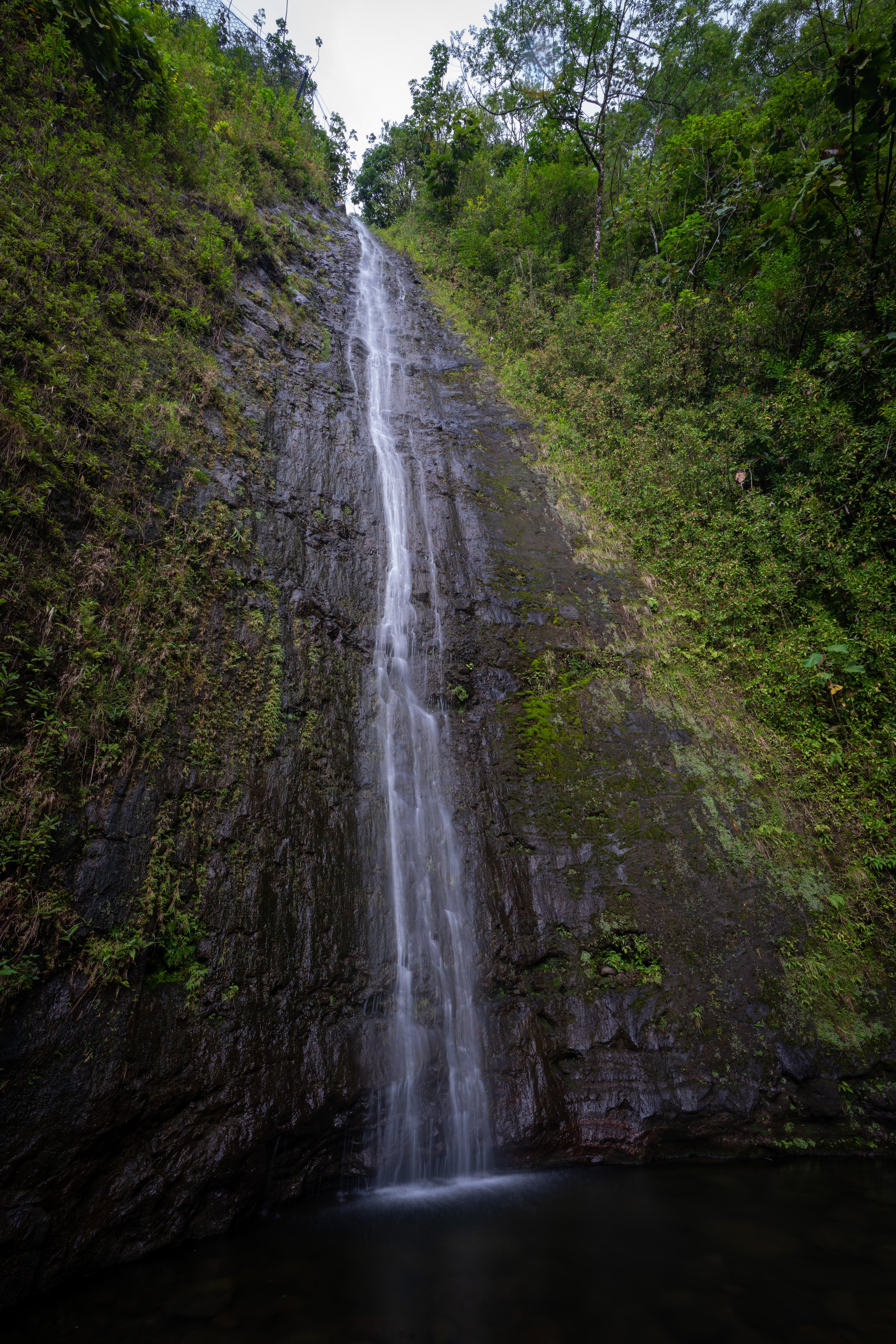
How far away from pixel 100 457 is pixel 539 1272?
730cm

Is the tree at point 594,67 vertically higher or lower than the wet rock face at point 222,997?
higher

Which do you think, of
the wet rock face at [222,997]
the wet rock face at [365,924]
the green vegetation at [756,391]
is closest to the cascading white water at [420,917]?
the wet rock face at [365,924]

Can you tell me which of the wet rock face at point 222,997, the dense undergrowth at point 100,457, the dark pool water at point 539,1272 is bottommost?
the dark pool water at point 539,1272

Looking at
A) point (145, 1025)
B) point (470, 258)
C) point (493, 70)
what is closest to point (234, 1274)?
point (145, 1025)

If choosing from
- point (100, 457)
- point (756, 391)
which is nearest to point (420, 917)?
point (100, 457)

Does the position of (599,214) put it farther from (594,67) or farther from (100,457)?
(100,457)

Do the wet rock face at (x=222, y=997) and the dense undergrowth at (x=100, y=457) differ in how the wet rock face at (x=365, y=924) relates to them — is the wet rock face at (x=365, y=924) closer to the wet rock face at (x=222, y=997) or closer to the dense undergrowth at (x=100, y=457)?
the wet rock face at (x=222, y=997)

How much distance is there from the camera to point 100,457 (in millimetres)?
5207

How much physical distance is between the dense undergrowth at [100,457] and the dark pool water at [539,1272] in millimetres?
1735

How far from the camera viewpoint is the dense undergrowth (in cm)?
372

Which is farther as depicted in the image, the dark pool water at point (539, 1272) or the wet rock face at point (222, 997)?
the wet rock face at point (222, 997)

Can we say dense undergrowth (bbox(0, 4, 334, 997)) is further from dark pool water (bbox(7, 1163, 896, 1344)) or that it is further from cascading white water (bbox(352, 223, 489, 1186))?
dark pool water (bbox(7, 1163, 896, 1344))

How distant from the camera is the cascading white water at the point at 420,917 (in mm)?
4340

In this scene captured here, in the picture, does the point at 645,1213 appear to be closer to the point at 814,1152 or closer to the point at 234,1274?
the point at 814,1152
